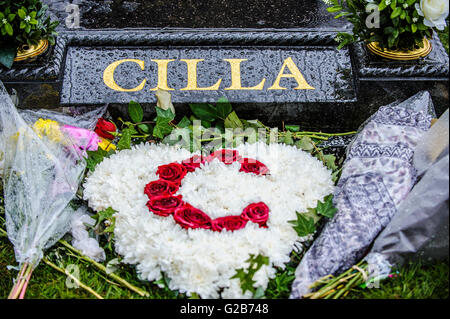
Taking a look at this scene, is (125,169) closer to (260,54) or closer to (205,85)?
(205,85)

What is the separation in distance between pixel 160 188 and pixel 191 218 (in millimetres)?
240

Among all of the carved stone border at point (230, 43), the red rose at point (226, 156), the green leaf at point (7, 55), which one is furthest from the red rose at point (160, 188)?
the green leaf at point (7, 55)

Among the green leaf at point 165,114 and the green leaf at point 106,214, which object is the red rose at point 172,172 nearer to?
the green leaf at point 106,214

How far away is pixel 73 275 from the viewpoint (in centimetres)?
235

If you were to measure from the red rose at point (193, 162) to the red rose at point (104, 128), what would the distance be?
56 centimetres

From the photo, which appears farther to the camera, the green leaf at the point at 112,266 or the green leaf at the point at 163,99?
the green leaf at the point at 163,99

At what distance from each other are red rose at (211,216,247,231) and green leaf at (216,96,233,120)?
0.83 m

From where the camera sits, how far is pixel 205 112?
9.74 ft

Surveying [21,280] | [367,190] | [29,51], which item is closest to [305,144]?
[367,190]

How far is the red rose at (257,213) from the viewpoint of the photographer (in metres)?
2.28

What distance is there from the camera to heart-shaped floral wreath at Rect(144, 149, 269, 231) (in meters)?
2.26

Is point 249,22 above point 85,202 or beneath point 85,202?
above

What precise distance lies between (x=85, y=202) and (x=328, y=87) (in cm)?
151
